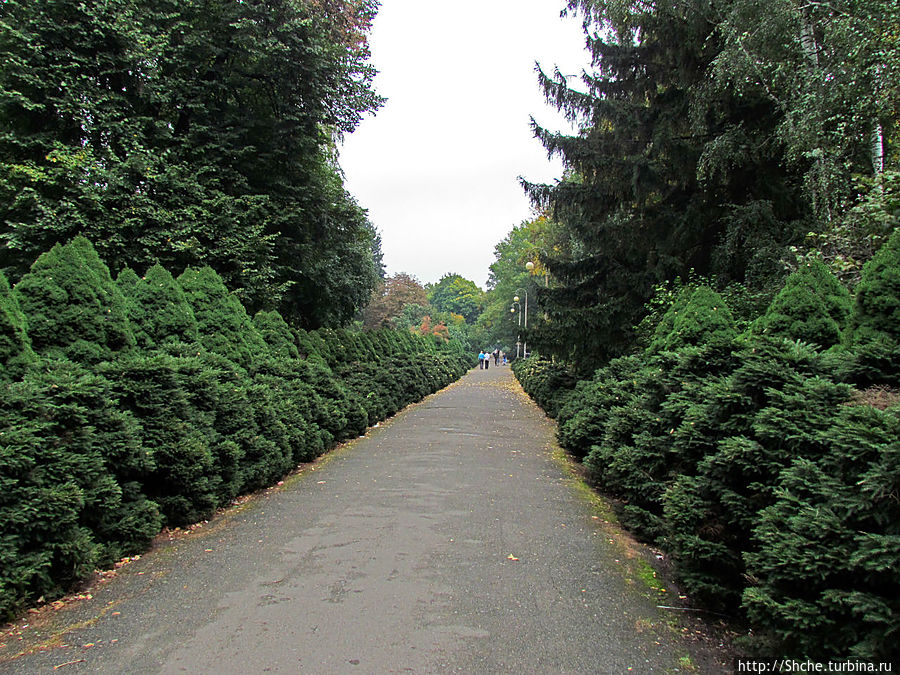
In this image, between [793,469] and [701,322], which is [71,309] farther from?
[701,322]

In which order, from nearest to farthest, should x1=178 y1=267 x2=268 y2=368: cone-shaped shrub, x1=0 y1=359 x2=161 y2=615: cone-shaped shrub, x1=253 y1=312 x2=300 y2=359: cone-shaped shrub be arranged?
1. x1=0 y1=359 x2=161 y2=615: cone-shaped shrub
2. x1=178 y1=267 x2=268 y2=368: cone-shaped shrub
3. x1=253 y1=312 x2=300 y2=359: cone-shaped shrub

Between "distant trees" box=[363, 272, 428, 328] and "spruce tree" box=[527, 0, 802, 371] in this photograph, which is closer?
"spruce tree" box=[527, 0, 802, 371]

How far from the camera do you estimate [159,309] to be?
7.42 meters

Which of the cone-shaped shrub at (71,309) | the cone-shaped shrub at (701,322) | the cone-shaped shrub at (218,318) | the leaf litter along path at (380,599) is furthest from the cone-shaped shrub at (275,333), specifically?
the cone-shaped shrub at (701,322)

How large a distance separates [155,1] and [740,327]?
1473 centimetres

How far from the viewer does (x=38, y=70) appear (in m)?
11.0

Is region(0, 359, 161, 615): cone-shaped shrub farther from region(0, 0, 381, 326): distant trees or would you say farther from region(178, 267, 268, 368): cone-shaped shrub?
region(0, 0, 381, 326): distant trees

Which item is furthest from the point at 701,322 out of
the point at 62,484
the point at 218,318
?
the point at 218,318

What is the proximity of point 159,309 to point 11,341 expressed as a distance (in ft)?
9.53

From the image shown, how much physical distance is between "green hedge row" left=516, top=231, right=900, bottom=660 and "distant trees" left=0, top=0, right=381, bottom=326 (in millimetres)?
11160

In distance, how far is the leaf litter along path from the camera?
2.67 m

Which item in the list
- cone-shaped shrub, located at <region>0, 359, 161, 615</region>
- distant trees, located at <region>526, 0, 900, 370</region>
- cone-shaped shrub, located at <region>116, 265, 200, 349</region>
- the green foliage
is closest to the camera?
cone-shaped shrub, located at <region>0, 359, 161, 615</region>

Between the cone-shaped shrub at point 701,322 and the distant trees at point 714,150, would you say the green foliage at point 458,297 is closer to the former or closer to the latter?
the distant trees at point 714,150

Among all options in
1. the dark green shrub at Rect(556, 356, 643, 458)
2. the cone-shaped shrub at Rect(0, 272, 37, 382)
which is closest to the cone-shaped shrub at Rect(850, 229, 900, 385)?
the dark green shrub at Rect(556, 356, 643, 458)
